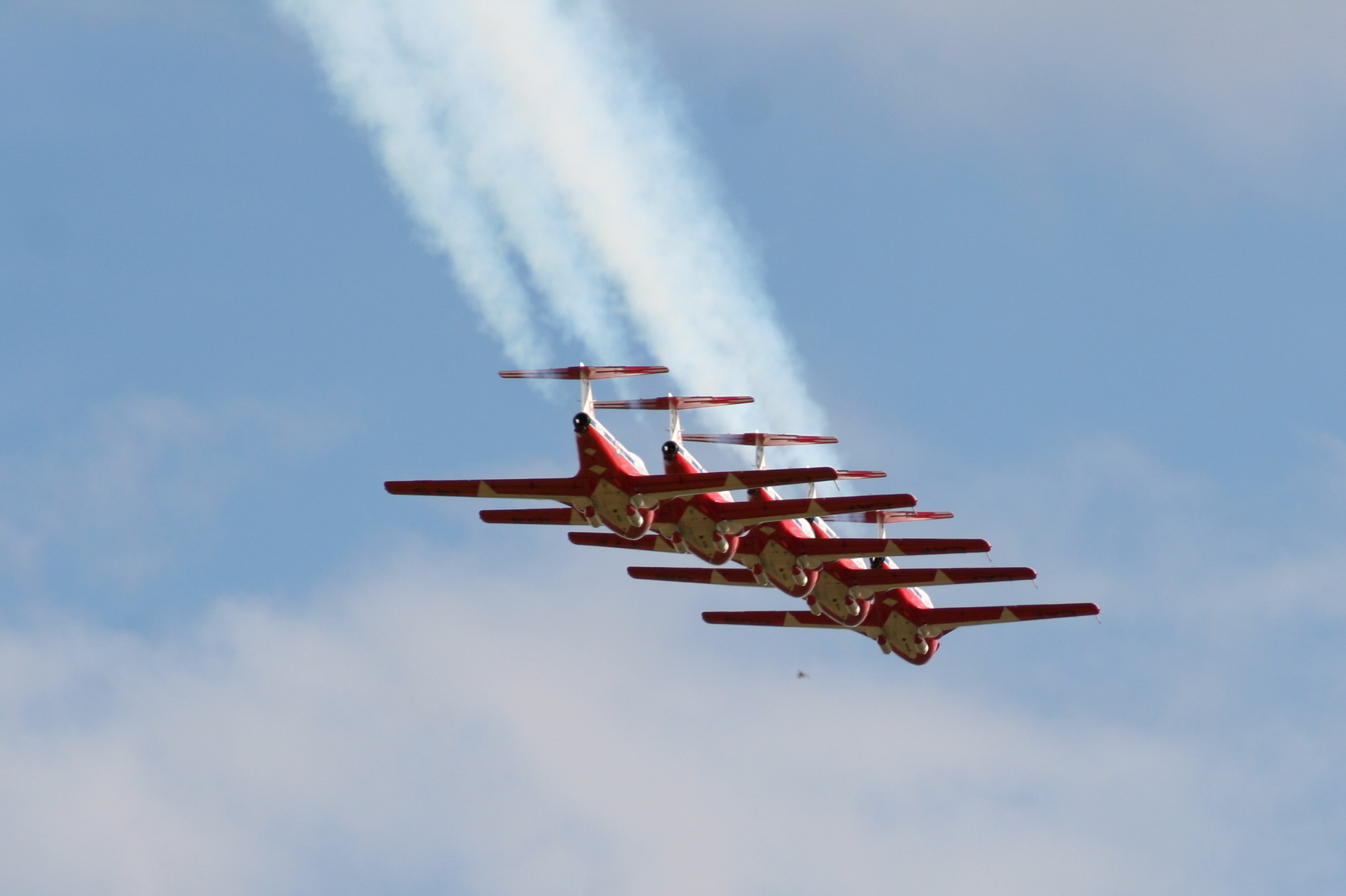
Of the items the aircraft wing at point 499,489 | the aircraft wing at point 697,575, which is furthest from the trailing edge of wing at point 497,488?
the aircraft wing at point 697,575

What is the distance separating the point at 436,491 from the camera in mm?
75375

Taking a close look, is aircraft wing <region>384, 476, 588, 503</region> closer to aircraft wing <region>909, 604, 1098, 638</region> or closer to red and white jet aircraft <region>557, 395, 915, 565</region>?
red and white jet aircraft <region>557, 395, 915, 565</region>

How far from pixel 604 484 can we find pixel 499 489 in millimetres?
3853

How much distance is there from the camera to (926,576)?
8600 centimetres

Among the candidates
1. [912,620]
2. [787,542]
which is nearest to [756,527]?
[787,542]

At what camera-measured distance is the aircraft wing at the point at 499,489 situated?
7356cm

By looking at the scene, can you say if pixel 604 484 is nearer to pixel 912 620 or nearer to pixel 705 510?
pixel 705 510

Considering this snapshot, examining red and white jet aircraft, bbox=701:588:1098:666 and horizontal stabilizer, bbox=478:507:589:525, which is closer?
horizontal stabilizer, bbox=478:507:589:525

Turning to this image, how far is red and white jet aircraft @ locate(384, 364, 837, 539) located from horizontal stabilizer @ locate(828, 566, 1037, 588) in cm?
1468

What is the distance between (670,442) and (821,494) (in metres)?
15.4

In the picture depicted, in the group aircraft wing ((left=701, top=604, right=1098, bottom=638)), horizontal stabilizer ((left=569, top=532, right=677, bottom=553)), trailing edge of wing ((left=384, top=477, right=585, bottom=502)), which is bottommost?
trailing edge of wing ((left=384, top=477, right=585, bottom=502))

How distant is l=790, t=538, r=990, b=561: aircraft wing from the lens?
261 feet

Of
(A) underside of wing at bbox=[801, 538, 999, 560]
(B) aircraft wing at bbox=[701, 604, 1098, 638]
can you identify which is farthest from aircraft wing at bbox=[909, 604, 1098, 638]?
(A) underside of wing at bbox=[801, 538, 999, 560]

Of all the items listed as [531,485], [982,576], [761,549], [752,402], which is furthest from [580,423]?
[982,576]
